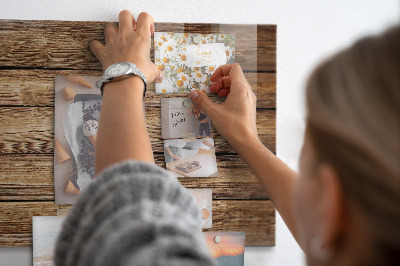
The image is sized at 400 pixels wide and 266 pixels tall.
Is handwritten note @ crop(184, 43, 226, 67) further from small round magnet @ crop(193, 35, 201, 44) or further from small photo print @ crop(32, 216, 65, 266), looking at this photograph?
small photo print @ crop(32, 216, 65, 266)

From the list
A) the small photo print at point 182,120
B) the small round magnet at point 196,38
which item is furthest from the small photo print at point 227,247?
the small round magnet at point 196,38

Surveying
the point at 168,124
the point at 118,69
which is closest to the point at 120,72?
the point at 118,69

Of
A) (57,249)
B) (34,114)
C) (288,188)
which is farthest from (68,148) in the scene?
(288,188)

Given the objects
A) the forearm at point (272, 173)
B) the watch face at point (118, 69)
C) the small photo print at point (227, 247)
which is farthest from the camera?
the small photo print at point (227, 247)

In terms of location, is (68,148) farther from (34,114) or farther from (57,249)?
(57,249)

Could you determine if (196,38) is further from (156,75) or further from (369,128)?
(369,128)

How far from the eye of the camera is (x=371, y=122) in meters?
0.41

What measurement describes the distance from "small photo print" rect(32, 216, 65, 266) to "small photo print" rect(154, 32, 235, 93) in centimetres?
42

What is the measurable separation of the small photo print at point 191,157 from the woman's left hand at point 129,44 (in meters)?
0.18

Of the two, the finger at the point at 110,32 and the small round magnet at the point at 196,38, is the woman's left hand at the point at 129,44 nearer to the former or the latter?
the finger at the point at 110,32

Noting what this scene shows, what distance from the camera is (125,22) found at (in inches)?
34.3

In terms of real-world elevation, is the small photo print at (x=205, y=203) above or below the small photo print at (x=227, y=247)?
above

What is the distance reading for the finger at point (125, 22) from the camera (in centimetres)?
87

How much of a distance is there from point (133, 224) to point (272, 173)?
46cm
